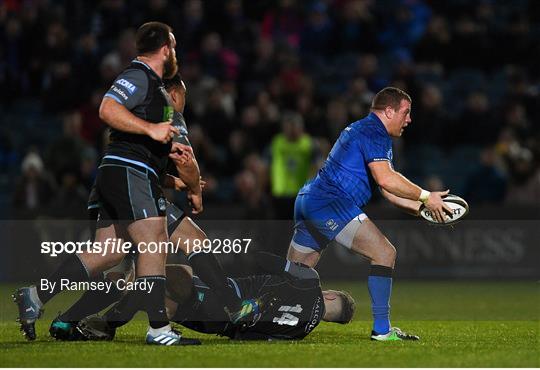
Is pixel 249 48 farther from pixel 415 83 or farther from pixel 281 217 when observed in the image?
pixel 281 217

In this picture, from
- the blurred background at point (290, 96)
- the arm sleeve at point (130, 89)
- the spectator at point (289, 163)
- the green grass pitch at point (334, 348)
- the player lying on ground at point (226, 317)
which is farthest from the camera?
the blurred background at point (290, 96)

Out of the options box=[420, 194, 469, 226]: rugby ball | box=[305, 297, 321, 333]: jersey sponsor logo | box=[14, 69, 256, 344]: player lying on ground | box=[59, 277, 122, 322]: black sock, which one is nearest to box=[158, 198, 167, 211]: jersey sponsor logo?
box=[14, 69, 256, 344]: player lying on ground

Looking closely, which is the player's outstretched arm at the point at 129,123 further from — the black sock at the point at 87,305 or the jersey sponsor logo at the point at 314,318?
the jersey sponsor logo at the point at 314,318

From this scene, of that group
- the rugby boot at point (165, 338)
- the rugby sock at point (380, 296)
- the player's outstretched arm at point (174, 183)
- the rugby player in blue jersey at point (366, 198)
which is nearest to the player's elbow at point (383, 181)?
the rugby player in blue jersey at point (366, 198)

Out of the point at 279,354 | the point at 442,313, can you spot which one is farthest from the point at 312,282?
the point at 442,313

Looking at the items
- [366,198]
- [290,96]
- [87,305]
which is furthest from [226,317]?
[290,96]

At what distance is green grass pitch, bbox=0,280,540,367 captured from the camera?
7887 millimetres

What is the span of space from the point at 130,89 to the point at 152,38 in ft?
1.46

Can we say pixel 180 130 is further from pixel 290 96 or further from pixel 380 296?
pixel 290 96

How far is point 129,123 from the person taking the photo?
27.7ft

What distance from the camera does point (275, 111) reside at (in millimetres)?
19281

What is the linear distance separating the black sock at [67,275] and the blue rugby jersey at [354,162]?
82.8 inches

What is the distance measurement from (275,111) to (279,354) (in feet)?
36.7

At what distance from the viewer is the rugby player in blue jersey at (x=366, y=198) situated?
374 inches
